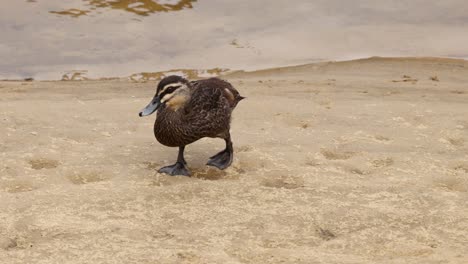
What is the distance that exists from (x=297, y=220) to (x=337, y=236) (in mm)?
315

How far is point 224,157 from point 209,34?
220 inches

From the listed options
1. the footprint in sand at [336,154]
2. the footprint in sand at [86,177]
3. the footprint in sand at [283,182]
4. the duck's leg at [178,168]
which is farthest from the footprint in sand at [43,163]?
the footprint in sand at [336,154]

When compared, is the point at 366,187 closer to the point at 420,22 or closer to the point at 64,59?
the point at 64,59

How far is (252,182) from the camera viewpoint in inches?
215

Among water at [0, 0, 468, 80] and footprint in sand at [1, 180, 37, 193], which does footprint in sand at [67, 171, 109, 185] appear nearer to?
footprint in sand at [1, 180, 37, 193]

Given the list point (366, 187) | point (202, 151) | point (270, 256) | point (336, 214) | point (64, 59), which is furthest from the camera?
point (64, 59)

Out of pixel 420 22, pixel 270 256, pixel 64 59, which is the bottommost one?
pixel 270 256

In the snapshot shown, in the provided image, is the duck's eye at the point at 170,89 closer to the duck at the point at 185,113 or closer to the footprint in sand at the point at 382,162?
the duck at the point at 185,113

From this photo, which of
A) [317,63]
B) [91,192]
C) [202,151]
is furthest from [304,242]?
[317,63]

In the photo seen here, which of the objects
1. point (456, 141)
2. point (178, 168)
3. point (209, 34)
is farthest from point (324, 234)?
point (209, 34)

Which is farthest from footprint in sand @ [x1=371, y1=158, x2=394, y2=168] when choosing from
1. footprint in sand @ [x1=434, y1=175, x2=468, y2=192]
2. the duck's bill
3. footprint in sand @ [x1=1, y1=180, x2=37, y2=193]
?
footprint in sand @ [x1=1, y1=180, x2=37, y2=193]

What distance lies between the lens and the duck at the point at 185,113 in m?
5.48

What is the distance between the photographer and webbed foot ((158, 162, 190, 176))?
560 centimetres

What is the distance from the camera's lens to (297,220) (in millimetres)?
4758
